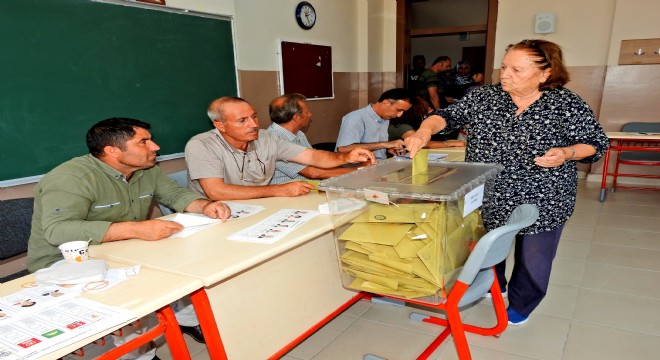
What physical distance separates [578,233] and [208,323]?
351 centimetres

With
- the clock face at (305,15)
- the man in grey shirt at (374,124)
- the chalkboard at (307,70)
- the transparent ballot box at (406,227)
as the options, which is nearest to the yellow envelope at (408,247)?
the transparent ballot box at (406,227)

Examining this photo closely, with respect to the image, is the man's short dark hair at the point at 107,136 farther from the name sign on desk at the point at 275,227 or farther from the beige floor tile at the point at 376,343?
the beige floor tile at the point at 376,343

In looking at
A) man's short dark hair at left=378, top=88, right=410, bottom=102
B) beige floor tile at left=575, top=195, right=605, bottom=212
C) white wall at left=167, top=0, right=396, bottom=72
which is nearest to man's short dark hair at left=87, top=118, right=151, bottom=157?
white wall at left=167, top=0, right=396, bottom=72

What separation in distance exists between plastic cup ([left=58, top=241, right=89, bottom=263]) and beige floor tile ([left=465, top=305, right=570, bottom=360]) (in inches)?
73.0

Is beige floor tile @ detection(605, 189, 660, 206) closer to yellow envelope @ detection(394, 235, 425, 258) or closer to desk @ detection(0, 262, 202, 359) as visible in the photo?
yellow envelope @ detection(394, 235, 425, 258)

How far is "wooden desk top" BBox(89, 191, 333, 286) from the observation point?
1381 millimetres

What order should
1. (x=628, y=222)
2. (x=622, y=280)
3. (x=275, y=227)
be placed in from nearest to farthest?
(x=275, y=227), (x=622, y=280), (x=628, y=222)

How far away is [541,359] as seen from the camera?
2.03 m

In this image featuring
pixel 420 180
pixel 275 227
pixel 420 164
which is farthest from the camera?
pixel 275 227

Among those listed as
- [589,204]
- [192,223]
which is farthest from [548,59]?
[589,204]

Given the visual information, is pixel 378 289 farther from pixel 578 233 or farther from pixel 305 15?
pixel 305 15

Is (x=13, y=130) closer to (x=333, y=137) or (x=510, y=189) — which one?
(x=510, y=189)

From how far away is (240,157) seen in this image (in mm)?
2523

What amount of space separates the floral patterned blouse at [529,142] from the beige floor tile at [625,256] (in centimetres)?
154
